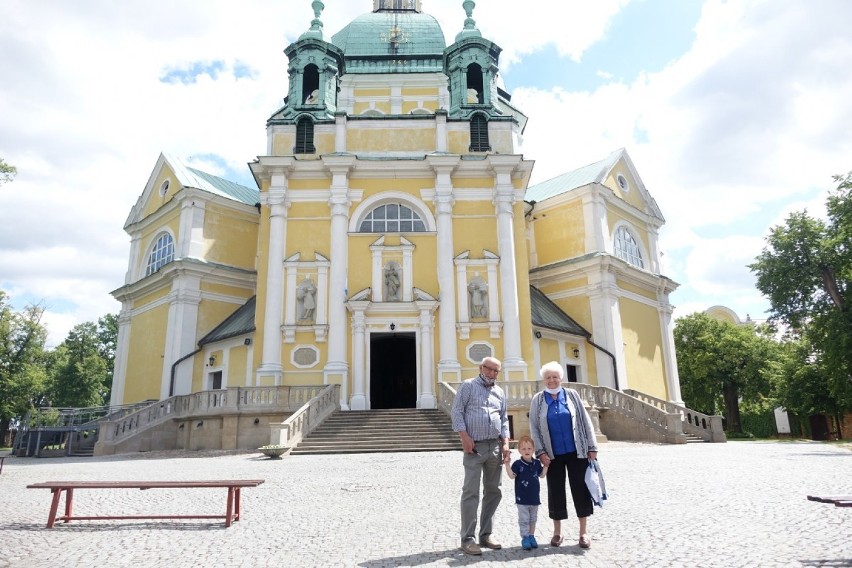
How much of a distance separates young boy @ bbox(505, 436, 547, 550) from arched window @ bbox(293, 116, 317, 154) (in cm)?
2113

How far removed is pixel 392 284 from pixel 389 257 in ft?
3.43

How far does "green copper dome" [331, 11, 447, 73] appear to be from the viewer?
30.6m

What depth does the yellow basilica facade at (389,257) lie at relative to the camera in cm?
2206


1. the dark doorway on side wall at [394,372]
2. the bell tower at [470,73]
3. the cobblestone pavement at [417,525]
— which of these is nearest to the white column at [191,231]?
the dark doorway on side wall at [394,372]

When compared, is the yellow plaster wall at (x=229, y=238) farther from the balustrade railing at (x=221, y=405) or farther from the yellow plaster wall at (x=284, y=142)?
the balustrade railing at (x=221, y=405)

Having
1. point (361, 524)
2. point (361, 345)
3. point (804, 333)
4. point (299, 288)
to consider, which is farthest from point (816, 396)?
point (361, 524)

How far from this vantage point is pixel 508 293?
22.5 m

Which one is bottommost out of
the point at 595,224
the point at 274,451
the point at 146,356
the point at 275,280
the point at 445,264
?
the point at 274,451

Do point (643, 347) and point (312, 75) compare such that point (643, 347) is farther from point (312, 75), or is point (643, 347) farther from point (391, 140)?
point (312, 75)

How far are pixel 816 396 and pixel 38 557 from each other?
35.1 meters

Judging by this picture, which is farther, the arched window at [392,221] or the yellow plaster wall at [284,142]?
the yellow plaster wall at [284,142]

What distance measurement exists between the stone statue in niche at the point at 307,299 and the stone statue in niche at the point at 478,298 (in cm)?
562

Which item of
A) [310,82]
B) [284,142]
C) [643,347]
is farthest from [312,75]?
[643,347]

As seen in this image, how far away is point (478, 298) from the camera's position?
22500 mm
